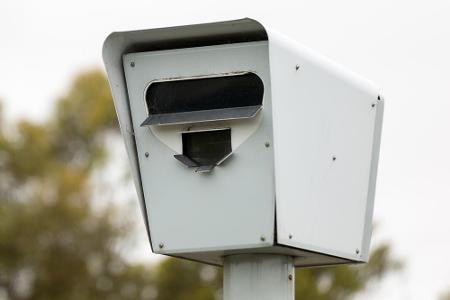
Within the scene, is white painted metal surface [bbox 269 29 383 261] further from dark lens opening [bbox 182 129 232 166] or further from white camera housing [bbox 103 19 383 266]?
dark lens opening [bbox 182 129 232 166]

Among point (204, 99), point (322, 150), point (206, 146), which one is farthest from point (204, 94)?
point (322, 150)

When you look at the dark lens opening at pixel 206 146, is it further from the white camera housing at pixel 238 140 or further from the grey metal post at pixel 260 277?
the grey metal post at pixel 260 277

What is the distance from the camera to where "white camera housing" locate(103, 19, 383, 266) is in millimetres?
2771

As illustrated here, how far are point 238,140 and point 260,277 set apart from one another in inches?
13.7

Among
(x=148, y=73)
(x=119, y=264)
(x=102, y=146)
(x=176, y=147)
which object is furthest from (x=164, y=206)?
(x=102, y=146)

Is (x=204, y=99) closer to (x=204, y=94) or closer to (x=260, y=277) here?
(x=204, y=94)

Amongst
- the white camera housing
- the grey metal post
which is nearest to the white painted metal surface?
the white camera housing

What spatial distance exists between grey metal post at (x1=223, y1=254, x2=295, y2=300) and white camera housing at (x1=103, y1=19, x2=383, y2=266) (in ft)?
0.16

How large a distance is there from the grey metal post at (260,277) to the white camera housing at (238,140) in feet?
0.16

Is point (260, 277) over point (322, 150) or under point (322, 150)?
under

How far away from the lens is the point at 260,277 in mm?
2939

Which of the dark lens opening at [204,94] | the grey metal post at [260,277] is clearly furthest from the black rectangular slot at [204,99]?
the grey metal post at [260,277]

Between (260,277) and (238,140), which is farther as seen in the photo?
(260,277)

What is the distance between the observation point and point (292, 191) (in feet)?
9.16
